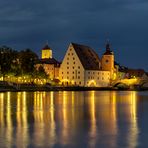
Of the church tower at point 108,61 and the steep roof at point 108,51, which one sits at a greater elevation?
the steep roof at point 108,51

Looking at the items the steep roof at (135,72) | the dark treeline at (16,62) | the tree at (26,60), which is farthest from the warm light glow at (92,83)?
the steep roof at (135,72)

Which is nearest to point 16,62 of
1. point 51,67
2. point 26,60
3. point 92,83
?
point 26,60

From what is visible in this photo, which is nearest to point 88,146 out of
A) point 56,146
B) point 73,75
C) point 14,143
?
point 56,146

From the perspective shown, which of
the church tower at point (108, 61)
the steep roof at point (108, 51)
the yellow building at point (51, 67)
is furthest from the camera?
the yellow building at point (51, 67)

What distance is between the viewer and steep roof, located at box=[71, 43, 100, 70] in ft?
450

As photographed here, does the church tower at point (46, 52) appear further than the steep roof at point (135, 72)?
No

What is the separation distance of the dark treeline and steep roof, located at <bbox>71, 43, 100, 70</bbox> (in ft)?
105

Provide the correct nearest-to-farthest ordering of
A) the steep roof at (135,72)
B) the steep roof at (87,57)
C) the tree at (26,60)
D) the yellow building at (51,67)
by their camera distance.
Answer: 1. the tree at (26,60)
2. the steep roof at (87,57)
3. the yellow building at (51,67)
4. the steep roof at (135,72)

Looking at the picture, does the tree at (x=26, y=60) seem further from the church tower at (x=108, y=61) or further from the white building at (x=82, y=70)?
the church tower at (x=108, y=61)

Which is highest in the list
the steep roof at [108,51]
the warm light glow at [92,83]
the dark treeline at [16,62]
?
the steep roof at [108,51]

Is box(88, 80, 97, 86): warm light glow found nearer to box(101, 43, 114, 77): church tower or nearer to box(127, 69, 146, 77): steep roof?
box(101, 43, 114, 77): church tower

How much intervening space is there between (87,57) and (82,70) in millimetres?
7343

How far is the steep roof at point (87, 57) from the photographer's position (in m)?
137

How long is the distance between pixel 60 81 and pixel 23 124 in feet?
379
